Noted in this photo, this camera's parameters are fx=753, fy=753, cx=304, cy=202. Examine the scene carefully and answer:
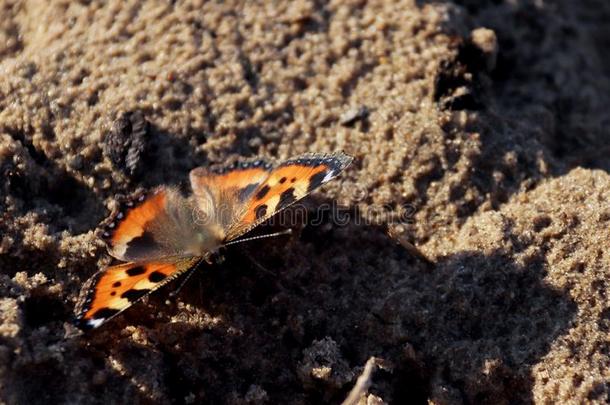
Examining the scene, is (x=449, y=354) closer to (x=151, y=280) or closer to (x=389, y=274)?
(x=389, y=274)

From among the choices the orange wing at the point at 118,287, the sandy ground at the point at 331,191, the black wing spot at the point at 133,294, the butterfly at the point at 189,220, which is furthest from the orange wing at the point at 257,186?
the black wing spot at the point at 133,294

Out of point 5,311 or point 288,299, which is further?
point 288,299

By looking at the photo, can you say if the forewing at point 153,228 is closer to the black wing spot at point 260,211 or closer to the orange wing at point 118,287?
the orange wing at point 118,287

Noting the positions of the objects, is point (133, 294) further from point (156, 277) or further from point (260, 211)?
point (260, 211)

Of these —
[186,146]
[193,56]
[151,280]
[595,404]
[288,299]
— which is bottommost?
[595,404]

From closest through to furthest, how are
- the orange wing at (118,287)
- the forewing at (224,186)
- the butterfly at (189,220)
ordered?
the orange wing at (118,287), the butterfly at (189,220), the forewing at (224,186)

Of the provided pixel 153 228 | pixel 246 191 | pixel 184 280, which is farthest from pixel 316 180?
pixel 153 228

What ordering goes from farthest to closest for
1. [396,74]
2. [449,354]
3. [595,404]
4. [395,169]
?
1. [396,74]
2. [395,169]
3. [449,354]
4. [595,404]

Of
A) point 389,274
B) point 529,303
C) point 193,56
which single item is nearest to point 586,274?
point 529,303
